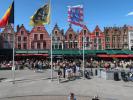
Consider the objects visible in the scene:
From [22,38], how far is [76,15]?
4341cm

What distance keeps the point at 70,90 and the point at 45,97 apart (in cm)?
326

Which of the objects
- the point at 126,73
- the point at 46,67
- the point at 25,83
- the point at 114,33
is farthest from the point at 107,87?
the point at 114,33

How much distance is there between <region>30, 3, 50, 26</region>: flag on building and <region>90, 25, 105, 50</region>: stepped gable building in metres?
43.5

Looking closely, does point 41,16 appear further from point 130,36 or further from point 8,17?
point 130,36

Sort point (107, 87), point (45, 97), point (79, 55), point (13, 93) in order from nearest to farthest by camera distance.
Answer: point (45, 97) → point (13, 93) → point (107, 87) → point (79, 55)

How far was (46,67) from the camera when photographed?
4372 cm

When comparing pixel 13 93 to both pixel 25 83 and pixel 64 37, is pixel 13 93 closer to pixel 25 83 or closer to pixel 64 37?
pixel 25 83

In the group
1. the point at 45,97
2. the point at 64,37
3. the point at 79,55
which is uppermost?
the point at 64,37

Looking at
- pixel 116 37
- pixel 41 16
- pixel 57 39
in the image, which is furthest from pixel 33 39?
pixel 41 16

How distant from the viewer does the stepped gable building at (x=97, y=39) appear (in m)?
69.9

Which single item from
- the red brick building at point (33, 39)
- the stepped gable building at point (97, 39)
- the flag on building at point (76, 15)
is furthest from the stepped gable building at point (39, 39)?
the flag on building at point (76, 15)

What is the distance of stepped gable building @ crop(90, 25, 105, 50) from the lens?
2751 inches

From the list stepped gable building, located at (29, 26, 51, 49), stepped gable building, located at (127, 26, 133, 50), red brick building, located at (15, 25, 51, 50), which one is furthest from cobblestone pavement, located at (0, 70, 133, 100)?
stepped gable building, located at (127, 26, 133, 50)

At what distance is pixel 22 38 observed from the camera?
70.1 meters
